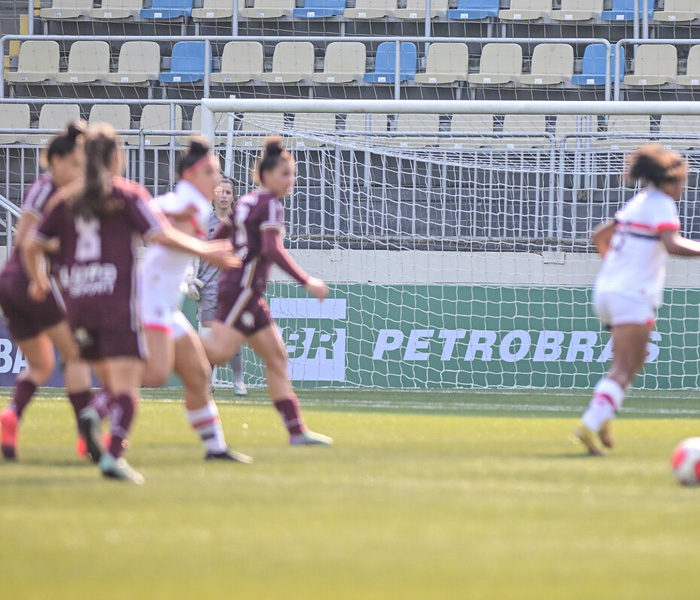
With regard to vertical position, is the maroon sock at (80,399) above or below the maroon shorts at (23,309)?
below

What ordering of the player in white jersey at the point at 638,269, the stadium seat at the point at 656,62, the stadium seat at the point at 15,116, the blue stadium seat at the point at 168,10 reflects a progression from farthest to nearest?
1. the blue stadium seat at the point at 168,10
2. the stadium seat at the point at 656,62
3. the stadium seat at the point at 15,116
4. the player in white jersey at the point at 638,269

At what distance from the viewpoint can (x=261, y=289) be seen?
8008mm

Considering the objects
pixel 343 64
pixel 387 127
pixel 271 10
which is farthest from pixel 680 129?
pixel 271 10

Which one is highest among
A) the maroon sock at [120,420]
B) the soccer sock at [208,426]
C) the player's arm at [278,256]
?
the player's arm at [278,256]

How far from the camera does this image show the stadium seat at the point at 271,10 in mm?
20578

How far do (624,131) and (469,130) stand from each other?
7.16 feet

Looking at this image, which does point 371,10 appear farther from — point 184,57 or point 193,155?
point 193,155

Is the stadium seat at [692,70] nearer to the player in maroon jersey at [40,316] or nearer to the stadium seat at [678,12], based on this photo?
the stadium seat at [678,12]

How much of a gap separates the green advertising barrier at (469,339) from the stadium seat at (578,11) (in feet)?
21.3

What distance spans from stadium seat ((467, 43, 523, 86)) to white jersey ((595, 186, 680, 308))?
38.6 feet

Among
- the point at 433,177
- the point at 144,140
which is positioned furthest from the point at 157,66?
the point at 433,177

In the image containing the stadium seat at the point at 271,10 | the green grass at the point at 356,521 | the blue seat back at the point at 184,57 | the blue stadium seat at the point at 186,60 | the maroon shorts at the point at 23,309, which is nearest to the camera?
the green grass at the point at 356,521

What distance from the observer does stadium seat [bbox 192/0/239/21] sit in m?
20.6

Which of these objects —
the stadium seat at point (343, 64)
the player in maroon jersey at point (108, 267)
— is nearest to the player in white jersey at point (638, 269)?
the player in maroon jersey at point (108, 267)
